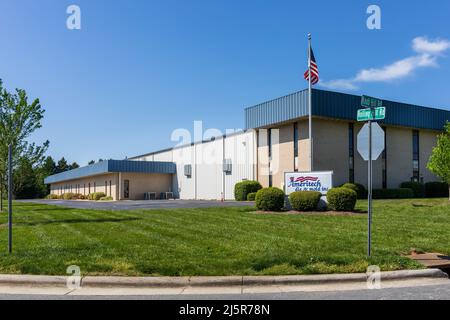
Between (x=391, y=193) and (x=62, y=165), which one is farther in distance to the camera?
(x=62, y=165)

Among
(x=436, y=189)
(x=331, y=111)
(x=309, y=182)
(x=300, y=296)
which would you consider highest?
(x=331, y=111)

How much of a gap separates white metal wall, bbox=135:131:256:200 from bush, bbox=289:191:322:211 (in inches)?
684

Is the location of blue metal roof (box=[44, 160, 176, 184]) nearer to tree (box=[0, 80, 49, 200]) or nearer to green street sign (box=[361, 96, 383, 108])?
tree (box=[0, 80, 49, 200])

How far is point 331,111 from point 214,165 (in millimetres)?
14829

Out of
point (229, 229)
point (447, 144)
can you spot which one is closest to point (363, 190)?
point (447, 144)

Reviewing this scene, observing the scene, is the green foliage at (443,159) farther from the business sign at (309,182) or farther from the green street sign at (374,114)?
the green street sign at (374,114)

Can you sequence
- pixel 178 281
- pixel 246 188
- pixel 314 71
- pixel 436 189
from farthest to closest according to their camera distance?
1. pixel 436 189
2. pixel 246 188
3. pixel 314 71
4. pixel 178 281

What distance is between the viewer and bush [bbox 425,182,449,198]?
3628 cm

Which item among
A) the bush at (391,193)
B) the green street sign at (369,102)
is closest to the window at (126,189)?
the bush at (391,193)

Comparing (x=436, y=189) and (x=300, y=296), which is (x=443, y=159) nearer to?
(x=436, y=189)

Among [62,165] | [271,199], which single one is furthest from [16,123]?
[62,165]

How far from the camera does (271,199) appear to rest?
1925 centimetres

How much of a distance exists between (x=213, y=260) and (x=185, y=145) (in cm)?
4052
